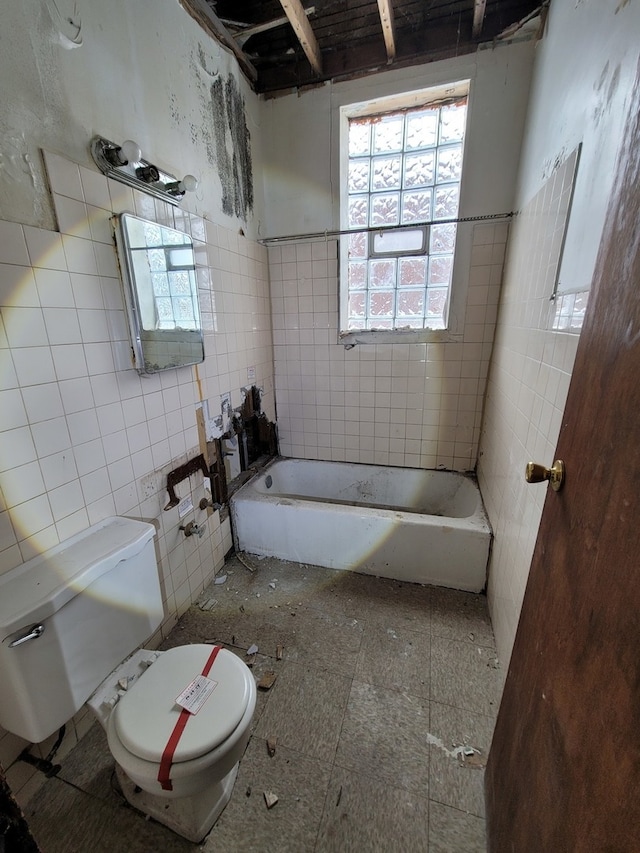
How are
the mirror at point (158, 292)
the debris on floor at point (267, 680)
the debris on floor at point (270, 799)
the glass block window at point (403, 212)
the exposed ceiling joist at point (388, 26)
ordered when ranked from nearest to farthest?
the debris on floor at point (270, 799) → the mirror at point (158, 292) → the debris on floor at point (267, 680) → the exposed ceiling joist at point (388, 26) → the glass block window at point (403, 212)

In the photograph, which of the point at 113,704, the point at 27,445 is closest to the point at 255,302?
the point at 27,445

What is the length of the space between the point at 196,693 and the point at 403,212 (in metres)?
2.72

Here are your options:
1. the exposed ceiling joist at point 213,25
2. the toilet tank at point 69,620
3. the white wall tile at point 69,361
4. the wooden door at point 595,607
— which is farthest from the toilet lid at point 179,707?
the exposed ceiling joist at point 213,25

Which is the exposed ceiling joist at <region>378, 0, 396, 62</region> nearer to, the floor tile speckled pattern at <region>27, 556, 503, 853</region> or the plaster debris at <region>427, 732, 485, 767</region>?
the floor tile speckled pattern at <region>27, 556, 503, 853</region>

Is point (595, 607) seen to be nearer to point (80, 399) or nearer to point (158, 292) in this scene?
point (80, 399)

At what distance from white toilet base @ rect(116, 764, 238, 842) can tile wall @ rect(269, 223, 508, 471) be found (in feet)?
6.47

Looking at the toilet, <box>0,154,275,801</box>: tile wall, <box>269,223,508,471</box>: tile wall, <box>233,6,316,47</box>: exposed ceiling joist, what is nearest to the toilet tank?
the toilet

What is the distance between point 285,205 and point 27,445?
2170mm

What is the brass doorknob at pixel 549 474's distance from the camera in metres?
0.73

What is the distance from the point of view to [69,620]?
→ 100 cm

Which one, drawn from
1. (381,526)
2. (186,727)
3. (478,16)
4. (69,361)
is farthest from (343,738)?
(478,16)

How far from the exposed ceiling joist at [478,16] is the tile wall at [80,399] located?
65.8 inches

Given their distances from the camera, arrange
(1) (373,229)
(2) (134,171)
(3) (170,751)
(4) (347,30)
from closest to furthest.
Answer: (3) (170,751)
(2) (134,171)
(4) (347,30)
(1) (373,229)

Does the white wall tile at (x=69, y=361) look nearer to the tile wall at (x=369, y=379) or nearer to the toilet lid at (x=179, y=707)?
the toilet lid at (x=179, y=707)
